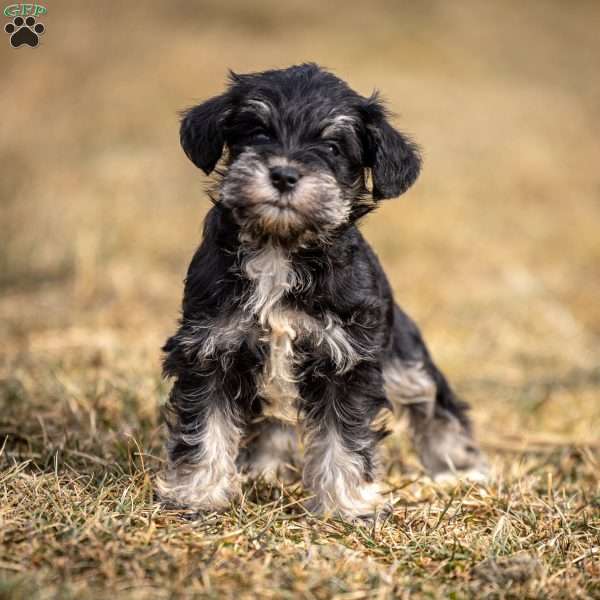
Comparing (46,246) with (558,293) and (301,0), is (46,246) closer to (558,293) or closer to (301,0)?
(558,293)

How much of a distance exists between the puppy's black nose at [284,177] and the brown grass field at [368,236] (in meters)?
1.70

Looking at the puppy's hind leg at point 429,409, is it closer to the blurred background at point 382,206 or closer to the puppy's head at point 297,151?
the blurred background at point 382,206

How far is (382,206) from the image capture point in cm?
1380

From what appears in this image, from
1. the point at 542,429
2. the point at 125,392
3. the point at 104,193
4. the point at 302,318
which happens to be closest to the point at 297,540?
the point at 302,318

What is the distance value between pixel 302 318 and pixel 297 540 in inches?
44.7

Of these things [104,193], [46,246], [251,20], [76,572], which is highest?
[251,20]

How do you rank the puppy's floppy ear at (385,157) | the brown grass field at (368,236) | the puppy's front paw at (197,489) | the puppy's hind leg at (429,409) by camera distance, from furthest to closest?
1. the puppy's hind leg at (429,409)
2. the puppy's floppy ear at (385,157)
3. the puppy's front paw at (197,489)
4. the brown grass field at (368,236)

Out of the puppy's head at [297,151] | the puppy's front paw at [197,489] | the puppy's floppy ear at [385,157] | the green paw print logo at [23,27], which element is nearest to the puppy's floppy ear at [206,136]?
the puppy's head at [297,151]

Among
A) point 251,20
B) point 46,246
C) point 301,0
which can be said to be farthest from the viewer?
point 301,0

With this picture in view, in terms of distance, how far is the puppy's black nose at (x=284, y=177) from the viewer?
4.19 meters

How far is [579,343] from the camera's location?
1048 centimetres

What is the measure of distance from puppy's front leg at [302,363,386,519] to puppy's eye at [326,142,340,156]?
115cm

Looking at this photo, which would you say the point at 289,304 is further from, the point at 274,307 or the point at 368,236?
the point at 368,236

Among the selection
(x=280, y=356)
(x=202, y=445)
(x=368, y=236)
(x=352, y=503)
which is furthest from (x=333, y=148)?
(x=368, y=236)
